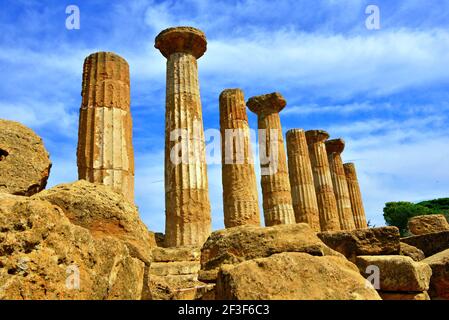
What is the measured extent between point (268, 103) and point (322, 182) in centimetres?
667

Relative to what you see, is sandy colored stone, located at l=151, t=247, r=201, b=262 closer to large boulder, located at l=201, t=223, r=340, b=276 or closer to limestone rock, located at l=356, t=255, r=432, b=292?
large boulder, located at l=201, t=223, r=340, b=276

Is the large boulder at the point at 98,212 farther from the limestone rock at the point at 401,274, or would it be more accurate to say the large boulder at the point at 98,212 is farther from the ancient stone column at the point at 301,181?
the ancient stone column at the point at 301,181

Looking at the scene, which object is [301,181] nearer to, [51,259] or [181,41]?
[181,41]

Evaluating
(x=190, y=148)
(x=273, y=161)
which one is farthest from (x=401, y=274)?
(x=273, y=161)

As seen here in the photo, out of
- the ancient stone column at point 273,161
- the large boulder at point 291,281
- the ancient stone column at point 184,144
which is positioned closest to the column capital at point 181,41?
the ancient stone column at point 184,144

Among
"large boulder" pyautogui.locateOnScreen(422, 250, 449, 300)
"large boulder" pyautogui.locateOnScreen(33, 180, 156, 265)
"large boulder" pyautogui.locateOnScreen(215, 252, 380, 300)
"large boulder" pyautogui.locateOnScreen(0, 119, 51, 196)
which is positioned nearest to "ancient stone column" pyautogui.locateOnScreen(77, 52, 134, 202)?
"large boulder" pyautogui.locateOnScreen(0, 119, 51, 196)

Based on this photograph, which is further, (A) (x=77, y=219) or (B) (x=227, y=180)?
(B) (x=227, y=180)

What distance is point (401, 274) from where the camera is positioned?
19.1 feet

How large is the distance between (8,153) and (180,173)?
5.73m

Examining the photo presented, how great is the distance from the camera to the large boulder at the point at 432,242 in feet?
30.6

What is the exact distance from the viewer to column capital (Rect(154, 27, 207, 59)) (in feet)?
41.4

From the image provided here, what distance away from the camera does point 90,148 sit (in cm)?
953

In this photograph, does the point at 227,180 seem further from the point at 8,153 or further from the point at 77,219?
the point at 77,219
